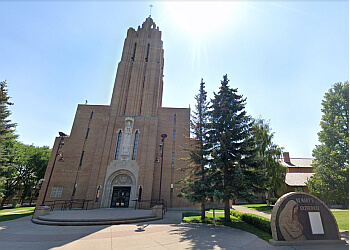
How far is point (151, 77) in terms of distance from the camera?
26438 millimetres

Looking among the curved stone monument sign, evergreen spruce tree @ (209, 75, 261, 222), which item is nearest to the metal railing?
evergreen spruce tree @ (209, 75, 261, 222)

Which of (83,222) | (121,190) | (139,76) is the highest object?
(139,76)

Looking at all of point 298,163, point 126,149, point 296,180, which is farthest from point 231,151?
point 298,163

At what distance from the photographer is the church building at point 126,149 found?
817 inches

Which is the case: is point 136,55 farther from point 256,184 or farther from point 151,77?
point 256,184

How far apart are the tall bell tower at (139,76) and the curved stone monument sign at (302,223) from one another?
19687 millimetres

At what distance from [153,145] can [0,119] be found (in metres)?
18.6

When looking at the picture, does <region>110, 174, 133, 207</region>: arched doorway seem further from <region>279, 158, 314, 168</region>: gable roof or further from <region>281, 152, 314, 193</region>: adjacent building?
<region>279, 158, 314, 168</region>: gable roof

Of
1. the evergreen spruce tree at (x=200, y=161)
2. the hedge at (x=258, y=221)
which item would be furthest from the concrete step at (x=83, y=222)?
the hedge at (x=258, y=221)

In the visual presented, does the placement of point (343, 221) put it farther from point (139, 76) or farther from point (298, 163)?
point (298, 163)

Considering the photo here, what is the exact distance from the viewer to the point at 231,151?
12.0m

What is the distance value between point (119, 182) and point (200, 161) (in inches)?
518

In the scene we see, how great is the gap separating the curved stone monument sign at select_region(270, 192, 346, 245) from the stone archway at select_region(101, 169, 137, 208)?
1672 centimetres

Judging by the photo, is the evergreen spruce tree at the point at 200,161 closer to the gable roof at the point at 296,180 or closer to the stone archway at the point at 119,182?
the stone archway at the point at 119,182
